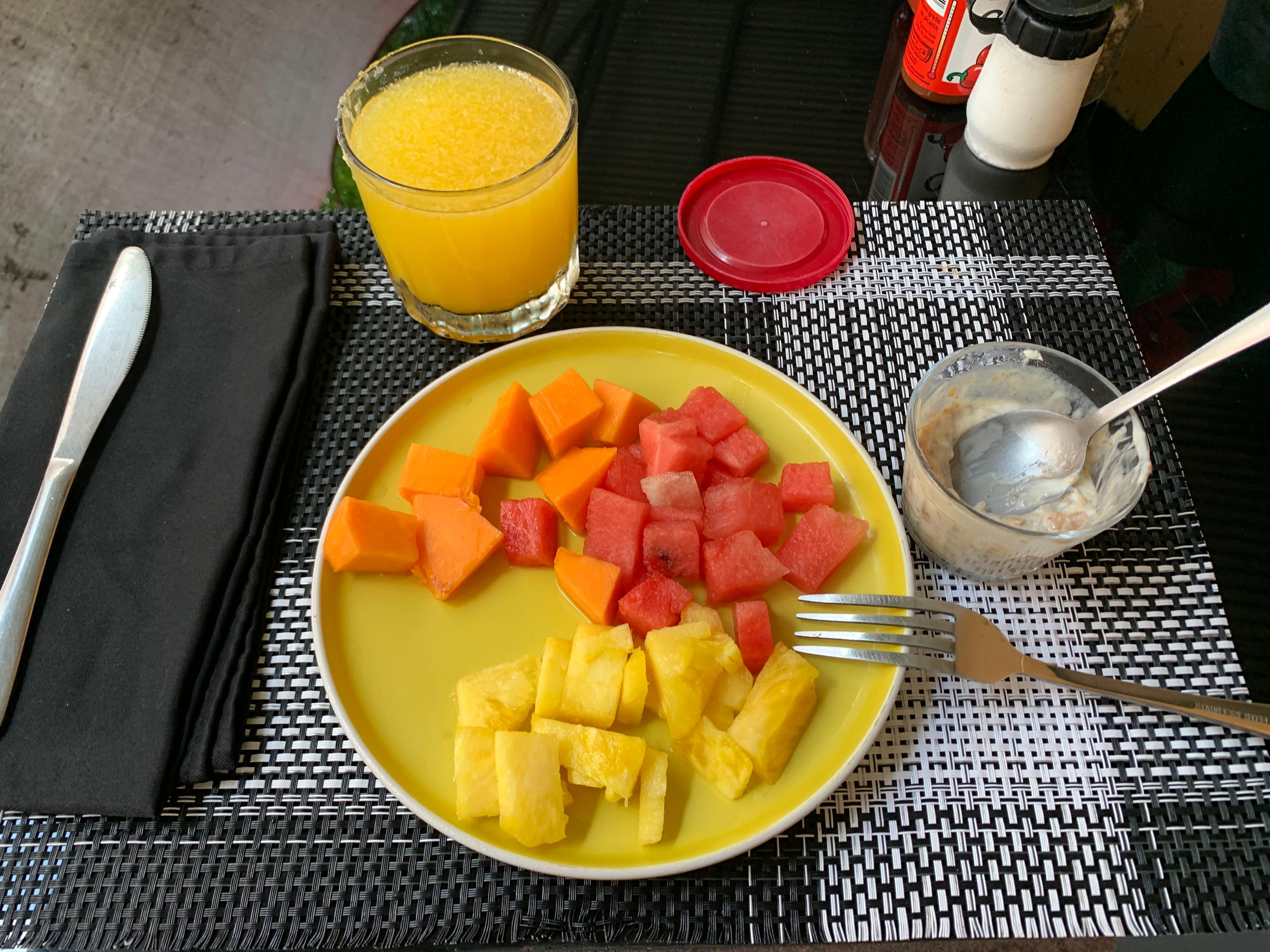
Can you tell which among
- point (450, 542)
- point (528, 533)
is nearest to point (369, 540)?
point (450, 542)

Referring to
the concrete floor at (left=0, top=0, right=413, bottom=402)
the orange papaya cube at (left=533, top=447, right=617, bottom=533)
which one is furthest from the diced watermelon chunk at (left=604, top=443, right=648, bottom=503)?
the concrete floor at (left=0, top=0, right=413, bottom=402)

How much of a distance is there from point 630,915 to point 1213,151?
1.93 meters

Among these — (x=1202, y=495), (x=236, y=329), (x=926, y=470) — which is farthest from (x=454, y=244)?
(x=1202, y=495)

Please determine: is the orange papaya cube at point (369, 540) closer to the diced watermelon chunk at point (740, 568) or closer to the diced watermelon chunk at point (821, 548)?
the diced watermelon chunk at point (740, 568)

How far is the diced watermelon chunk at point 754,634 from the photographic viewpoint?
1.13 m

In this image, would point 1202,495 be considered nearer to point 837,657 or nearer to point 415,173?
point 837,657

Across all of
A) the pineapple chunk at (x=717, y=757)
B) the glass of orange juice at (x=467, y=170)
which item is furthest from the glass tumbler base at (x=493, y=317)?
the pineapple chunk at (x=717, y=757)

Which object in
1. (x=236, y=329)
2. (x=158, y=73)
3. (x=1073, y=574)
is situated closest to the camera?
(x=1073, y=574)

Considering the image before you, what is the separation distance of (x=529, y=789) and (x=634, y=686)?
0.58 feet

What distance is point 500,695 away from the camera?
3.59ft

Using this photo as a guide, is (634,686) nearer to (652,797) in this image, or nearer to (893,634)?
(652,797)

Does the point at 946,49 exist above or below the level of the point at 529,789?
above

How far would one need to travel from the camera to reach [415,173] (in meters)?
1.28

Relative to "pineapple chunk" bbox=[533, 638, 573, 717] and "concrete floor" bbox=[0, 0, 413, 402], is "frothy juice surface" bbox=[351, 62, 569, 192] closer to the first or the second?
"concrete floor" bbox=[0, 0, 413, 402]
